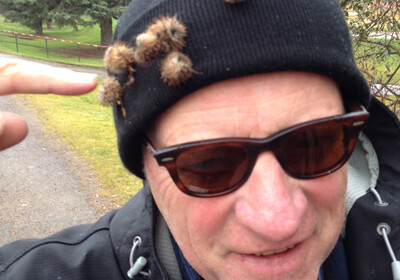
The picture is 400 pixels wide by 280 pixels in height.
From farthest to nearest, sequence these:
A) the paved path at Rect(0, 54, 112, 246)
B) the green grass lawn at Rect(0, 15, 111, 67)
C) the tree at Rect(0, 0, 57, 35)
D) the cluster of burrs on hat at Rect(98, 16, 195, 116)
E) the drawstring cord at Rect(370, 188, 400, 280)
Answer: the green grass lawn at Rect(0, 15, 111, 67) < the tree at Rect(0, 0, 57, 35) < the paved path at Rect(0, 54, 112, 246) < the drawstring cord at Rect(370, 188, 400, 280) < the cluster of burrs on hat at Rect(98, 16, 195, 116)

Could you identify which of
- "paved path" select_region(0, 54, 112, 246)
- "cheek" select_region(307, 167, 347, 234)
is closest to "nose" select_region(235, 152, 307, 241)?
"cheek" select_region(307, 167, 347, 234)

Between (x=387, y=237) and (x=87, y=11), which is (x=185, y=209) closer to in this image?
(x=387, y=237)

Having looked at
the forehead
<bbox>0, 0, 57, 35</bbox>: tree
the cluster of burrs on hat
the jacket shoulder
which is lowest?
<bbox>0, 0, 57, 35</bbox>: tree

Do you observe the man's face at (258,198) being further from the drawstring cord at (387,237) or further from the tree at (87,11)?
the tree at (87,11)

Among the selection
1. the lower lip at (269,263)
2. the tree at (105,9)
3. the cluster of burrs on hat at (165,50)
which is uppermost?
the cluster of burrs on hat at (165,50)

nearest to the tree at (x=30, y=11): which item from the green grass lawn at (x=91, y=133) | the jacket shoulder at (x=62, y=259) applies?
the green grass lawn at (x=91, y=133)

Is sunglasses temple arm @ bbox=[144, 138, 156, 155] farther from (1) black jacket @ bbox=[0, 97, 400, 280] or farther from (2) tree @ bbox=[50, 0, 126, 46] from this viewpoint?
(2) tree @ bbox=[50, 0, 126, 46]

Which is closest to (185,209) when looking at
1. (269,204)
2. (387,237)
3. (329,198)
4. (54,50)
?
(269,204)
